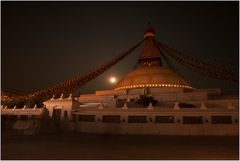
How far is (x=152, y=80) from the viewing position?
31656mm

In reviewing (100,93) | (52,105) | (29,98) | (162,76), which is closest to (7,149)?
Result: (52,105)

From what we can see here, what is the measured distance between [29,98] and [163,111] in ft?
66.5

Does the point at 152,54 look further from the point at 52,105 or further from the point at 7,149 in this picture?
the point at 7,149

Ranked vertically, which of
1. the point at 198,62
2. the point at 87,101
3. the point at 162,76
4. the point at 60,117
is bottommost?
the point at 60,117

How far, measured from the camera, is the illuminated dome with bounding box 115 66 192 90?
3127 centimetres

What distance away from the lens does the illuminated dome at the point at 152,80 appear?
31.3 metres

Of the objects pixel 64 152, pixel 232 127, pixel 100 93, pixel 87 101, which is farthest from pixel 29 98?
pixel 232 127

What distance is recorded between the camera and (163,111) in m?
18.3

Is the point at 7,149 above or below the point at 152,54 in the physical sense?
below

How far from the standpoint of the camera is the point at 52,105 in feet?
72.2

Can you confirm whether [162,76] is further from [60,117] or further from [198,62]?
[60,117]

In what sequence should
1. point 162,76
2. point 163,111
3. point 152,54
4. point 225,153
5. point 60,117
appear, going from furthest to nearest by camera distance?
1. point 152,54
2. point 162,76
3. point 60,117
4. point 163,111
5. point 225,153

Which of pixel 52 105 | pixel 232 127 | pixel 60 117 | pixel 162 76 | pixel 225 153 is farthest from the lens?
pixel 162 76

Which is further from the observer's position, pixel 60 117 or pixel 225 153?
pixel 60 117
